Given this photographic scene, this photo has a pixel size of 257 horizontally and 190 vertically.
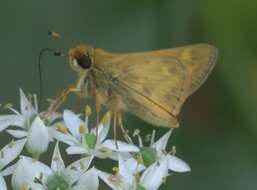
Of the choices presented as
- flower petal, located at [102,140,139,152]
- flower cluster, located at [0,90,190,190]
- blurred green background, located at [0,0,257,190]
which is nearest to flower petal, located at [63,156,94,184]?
flower cluster, located at [0,90,190,190]

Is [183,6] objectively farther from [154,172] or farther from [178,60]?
[154,172]

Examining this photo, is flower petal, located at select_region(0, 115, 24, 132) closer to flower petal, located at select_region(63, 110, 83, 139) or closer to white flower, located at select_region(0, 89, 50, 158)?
white flower, located at select_region(0, 89, 50, 158)

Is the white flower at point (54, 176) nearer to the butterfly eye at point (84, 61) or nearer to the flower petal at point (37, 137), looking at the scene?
the flower petal at point (37, 137)

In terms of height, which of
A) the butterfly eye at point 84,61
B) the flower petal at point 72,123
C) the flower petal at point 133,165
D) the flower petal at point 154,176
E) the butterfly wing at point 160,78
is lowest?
the flower petal at point 154,176

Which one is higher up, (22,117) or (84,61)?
(84,61)

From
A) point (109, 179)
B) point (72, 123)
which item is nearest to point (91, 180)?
point (109, 179)

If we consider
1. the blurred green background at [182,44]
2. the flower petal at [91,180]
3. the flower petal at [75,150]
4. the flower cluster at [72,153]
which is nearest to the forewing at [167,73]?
the flower cluster at [72,153]

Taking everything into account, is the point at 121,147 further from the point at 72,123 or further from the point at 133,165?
the point at 72,123
